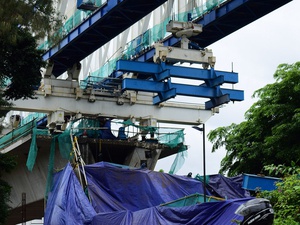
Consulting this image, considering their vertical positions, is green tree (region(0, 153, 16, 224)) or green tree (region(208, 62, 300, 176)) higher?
green tree (region(208, 62, 300, 176))

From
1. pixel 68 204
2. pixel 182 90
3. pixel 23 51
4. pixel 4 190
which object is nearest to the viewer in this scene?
pixel 23 51

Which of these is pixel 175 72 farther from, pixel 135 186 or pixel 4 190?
pixel 4 190

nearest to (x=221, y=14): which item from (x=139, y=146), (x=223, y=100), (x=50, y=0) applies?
(x=223, y=100)

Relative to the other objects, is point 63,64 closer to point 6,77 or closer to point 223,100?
point 223,100

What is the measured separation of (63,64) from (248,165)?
1177 centimetres

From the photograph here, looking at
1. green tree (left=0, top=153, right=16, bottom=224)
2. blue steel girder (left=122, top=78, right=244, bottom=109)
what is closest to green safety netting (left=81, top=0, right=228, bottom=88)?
blue steel girder (left=122, top=78, right=244, bottom=109)

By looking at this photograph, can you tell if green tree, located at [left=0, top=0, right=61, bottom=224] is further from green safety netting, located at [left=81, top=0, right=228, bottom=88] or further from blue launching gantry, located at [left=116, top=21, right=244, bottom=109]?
green safety netting, located at [left=81, top=0, right=228, bottom=88]

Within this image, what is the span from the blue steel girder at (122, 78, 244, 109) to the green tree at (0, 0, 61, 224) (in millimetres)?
8311

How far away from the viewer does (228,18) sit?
33.6 meters

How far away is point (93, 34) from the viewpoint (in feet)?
119

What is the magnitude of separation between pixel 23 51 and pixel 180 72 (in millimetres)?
11245

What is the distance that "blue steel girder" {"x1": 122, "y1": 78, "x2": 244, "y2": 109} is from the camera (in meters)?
34.3

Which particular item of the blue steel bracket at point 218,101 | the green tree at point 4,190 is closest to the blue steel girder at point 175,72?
the blue steel bracket at point 218,101

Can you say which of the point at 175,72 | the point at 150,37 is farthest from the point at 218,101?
the point at 150,37
